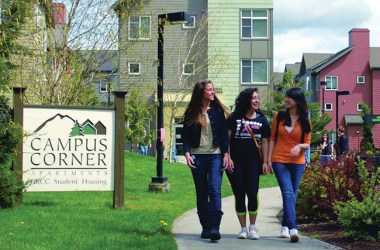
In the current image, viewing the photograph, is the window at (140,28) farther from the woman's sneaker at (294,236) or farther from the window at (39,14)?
the woman's sneaker at (294,236)

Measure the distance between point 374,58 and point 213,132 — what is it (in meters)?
57.3

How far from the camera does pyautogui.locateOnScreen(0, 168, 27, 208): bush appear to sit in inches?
396

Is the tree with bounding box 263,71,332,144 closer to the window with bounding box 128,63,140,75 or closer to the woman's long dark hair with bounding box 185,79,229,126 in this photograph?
the window with bounding box 128,63,140,75

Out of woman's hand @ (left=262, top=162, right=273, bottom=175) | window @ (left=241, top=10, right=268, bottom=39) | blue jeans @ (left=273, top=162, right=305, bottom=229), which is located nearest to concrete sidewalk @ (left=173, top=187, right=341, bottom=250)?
blue jeans @ (left=273, top=162, right=305, bottom=229)

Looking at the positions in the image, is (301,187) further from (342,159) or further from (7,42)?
Answer: (7,42)

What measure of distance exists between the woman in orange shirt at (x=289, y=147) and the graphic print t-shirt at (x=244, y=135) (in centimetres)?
20

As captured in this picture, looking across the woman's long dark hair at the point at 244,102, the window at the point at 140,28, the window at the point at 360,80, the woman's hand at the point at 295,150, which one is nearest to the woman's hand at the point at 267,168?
the woman's hand at the point at 295,150

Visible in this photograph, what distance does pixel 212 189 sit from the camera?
25.7ft

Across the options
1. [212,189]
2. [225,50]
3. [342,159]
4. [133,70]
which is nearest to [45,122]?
[212,189]

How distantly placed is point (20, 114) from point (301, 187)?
15.3 ft

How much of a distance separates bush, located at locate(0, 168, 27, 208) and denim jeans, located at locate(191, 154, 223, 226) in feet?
11.6

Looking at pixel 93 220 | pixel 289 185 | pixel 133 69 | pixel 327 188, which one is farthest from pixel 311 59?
pixel 289 185

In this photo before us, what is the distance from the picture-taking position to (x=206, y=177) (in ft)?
26.3

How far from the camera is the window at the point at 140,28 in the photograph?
46.9 ft
